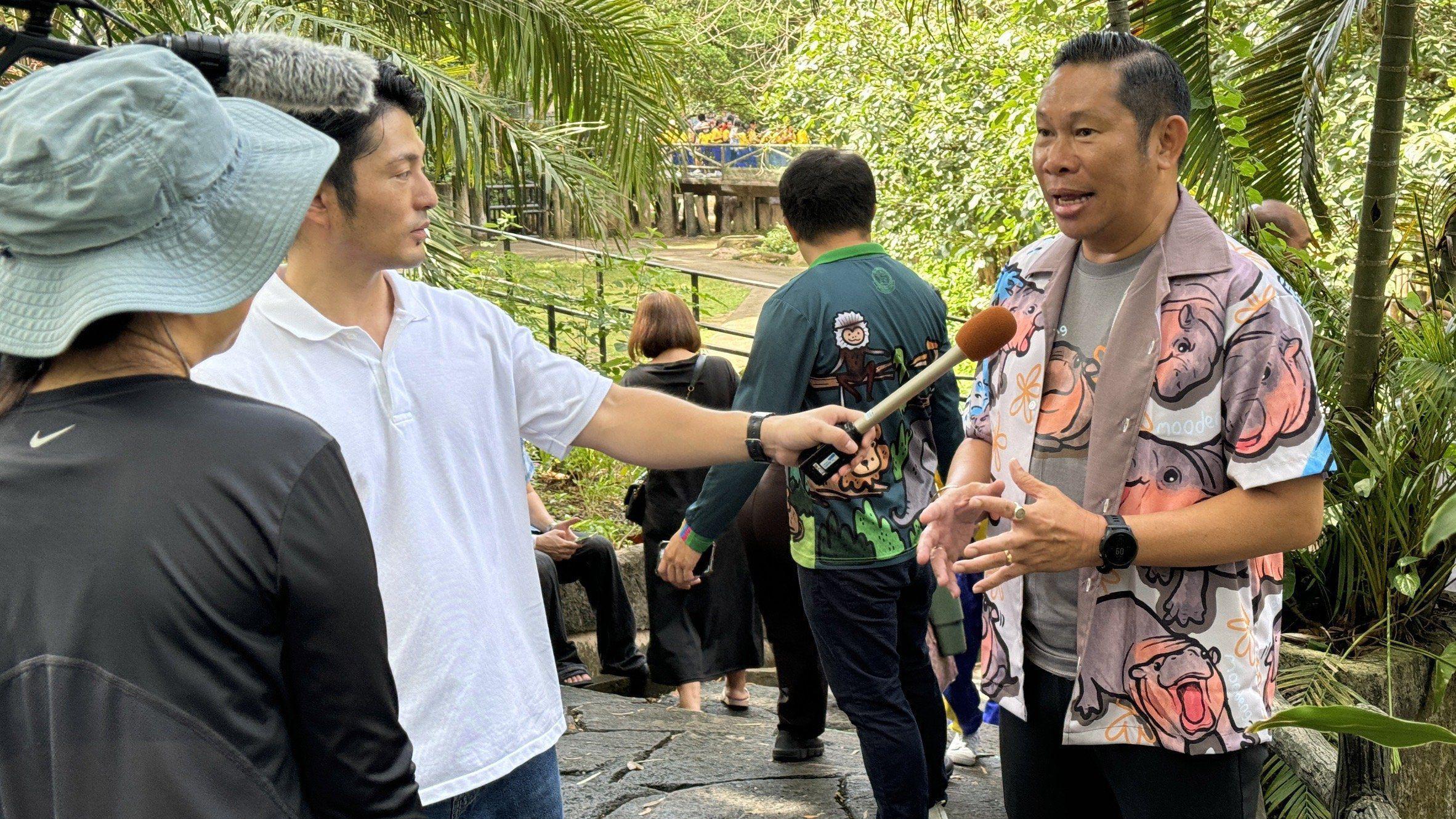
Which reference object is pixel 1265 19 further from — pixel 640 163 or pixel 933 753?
pixel 933 753

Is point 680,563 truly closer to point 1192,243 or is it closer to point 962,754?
point 962,754

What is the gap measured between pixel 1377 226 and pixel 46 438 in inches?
156

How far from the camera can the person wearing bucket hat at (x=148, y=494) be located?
1.23 meters

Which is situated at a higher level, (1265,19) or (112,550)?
(1265,19)

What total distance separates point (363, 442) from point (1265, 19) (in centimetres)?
659

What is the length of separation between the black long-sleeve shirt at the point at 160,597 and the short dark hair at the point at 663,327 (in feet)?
12.9

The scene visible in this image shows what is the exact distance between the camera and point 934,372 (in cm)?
210

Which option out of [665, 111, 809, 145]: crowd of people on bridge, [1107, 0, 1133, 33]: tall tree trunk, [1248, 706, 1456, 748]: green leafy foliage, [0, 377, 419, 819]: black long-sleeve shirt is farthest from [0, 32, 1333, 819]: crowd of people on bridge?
[665, 111, 809, 145]: crowd of people on bridge

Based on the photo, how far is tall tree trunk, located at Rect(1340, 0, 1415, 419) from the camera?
156 inches

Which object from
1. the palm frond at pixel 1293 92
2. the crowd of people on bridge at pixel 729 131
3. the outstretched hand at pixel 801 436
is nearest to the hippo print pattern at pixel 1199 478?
the outstretched hand at pixel 801 436

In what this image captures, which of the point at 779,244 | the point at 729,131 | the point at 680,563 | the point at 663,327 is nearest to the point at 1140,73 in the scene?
the point at 680,563

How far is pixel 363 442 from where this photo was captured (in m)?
2.02

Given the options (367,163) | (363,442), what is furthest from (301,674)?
(367,163)

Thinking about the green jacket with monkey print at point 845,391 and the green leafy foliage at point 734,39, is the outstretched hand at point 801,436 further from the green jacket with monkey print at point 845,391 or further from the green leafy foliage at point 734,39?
the green leafy foliage at point 734,39
